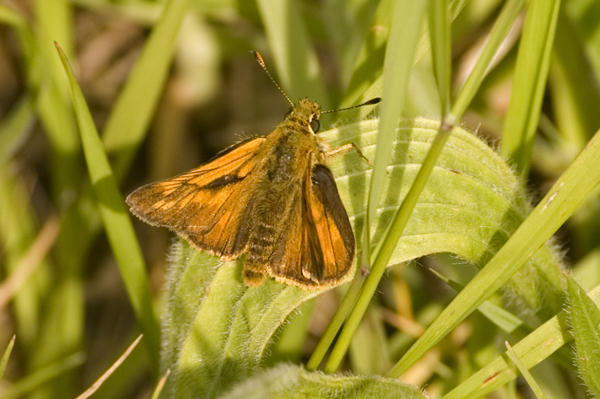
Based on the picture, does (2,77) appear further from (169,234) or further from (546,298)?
(546,298)

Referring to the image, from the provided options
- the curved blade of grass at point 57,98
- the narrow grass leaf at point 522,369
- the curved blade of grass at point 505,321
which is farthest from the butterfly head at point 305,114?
the curved blade of grass at point 57,98

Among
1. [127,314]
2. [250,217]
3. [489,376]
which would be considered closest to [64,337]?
[127,314]

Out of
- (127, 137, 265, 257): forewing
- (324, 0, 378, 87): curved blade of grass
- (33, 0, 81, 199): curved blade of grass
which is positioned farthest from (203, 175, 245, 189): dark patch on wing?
(33, 0, 81, 199): curved blade of grass

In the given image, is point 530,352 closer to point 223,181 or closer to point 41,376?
point 223,181

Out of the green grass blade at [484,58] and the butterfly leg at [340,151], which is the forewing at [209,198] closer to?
the butterfly leg at [340,151]

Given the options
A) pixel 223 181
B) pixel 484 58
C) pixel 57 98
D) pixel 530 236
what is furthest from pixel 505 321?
pixel 57 98

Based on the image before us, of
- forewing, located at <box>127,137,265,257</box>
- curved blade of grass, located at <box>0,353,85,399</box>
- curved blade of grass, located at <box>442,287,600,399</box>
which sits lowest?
curved blade of grass, located at <box>0,353,85,399</box>

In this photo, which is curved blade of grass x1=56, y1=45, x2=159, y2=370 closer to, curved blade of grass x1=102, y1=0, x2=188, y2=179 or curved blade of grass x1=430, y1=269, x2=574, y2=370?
curved blade of grass x1=102, y1=0, x2=188, y2=179
